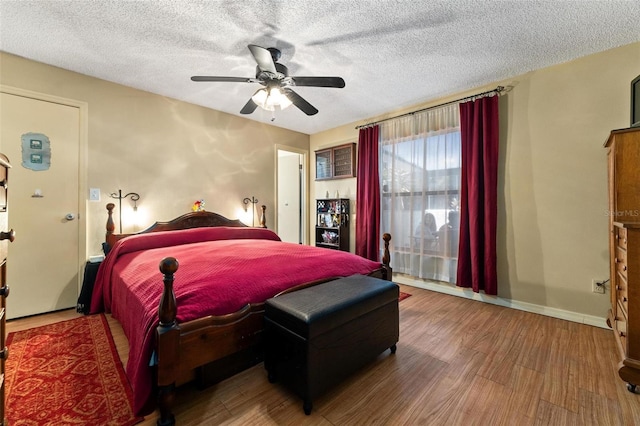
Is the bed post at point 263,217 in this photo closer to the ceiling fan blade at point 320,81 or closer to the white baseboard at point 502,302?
the white baseboard at point 502,302

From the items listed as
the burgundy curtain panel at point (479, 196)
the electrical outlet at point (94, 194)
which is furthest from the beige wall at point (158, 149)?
the burgundy curtain panel at point (479, 196)

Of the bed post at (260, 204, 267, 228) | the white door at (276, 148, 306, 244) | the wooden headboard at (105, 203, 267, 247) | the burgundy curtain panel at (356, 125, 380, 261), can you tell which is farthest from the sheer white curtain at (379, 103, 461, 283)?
the wooden headboard at (105, 203, 267, 247)

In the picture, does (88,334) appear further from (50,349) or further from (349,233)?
(349,233)

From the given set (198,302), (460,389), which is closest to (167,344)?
(198,302)

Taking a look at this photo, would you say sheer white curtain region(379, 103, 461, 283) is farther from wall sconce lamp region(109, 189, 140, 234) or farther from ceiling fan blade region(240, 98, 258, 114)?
wall sconce lamp region(109, 189, 140, 234)

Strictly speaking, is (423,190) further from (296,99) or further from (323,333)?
(323,333)

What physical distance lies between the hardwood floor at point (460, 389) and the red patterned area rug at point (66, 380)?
0.16m

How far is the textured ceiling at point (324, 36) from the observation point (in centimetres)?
192

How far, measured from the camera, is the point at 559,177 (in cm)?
264

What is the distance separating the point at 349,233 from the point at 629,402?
334 cm

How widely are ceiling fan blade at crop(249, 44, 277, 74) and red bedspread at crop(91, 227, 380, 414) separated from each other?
151cm

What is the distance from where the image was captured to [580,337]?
7.29ft

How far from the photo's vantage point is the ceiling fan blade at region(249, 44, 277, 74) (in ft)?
6.22

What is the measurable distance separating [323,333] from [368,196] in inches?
112
